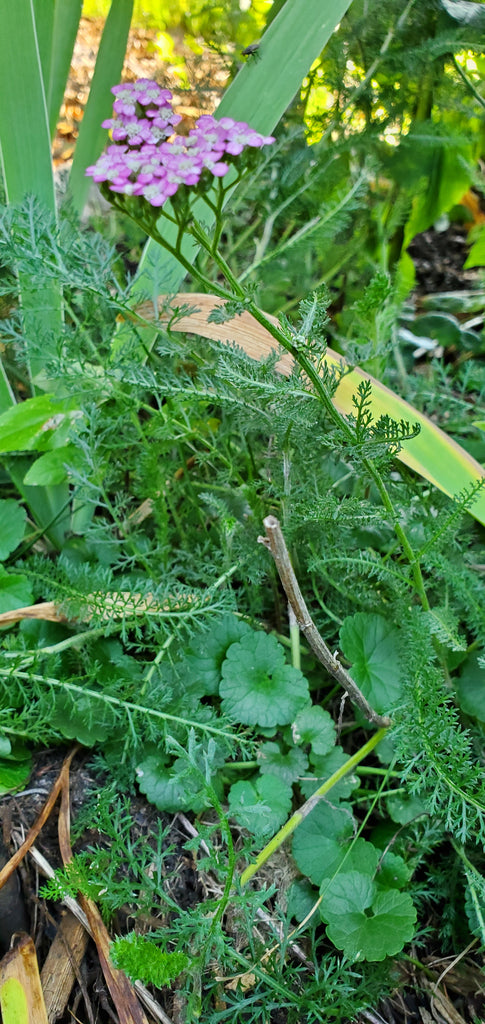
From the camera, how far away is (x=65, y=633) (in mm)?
994

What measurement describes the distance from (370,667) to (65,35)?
1.11 m

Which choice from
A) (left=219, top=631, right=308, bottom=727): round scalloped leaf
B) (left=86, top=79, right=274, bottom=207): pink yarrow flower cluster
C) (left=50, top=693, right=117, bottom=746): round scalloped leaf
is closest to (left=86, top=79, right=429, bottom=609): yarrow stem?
(left=86, top=79, right=274, bottom=207): pink yarrow flower cluster

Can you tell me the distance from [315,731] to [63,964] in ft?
1.29

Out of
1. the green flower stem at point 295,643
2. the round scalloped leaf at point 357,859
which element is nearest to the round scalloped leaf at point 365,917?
the round scalloped leaf at point 357,859

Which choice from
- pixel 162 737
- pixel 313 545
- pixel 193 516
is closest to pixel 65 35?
pixel 193 516

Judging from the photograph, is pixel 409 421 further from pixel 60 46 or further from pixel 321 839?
pixel 60 46

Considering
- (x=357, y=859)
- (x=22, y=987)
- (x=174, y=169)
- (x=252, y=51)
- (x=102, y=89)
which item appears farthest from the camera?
(x=102, y=89)

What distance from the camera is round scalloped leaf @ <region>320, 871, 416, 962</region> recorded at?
731 mm

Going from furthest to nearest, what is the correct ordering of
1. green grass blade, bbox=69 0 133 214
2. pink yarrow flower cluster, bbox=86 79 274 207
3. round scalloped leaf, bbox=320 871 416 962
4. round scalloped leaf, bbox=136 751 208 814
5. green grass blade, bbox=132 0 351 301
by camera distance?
green grass blade, bbox=69 0 133 214
green grass blade, bbox=132 0 351 301
round scalloped leaf, bbox=136 751 208 814
round scalloped leaf, bbox=320 871 416 962
pink yarrow flower cluster, bbox=86 79 274 207

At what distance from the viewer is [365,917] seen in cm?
78

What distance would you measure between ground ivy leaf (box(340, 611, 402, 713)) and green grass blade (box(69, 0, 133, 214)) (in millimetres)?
851

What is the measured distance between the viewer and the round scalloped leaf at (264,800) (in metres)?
0.82

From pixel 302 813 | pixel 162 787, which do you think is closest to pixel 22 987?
pixel 162 787

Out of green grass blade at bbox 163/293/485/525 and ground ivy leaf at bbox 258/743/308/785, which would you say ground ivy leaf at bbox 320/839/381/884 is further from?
green grass blade at bbox 163/293/485/525
